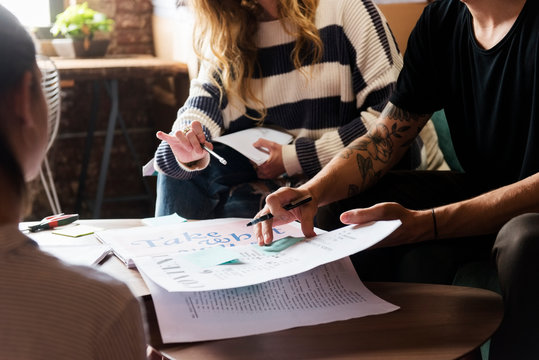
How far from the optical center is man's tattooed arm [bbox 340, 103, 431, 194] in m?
1.51

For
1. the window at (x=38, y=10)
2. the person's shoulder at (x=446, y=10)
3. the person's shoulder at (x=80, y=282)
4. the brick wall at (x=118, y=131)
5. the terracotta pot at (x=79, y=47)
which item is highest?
the person's shoulder at (x=446, y=10)

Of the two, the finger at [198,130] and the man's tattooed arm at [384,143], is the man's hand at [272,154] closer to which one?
the finger at [198,130]

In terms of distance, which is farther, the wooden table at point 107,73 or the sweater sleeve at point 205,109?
the wooden table at point 107,73

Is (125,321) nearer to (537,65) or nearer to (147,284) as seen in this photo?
(147,284)

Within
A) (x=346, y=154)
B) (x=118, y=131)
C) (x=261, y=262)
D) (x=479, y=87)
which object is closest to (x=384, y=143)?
(x=346, y=154)

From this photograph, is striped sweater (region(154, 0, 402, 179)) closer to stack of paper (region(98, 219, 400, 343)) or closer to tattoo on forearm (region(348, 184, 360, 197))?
tattoo on forearm (region(348, 184, 360, 197))

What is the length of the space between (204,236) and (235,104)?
84 cm

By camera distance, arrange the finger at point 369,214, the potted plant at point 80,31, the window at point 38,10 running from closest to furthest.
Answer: the finger at point 369,214 → the potted plant at point 80,31 → the window at point 38,10

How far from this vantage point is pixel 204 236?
123 centimetres

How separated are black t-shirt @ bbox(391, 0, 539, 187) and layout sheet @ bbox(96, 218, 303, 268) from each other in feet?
1.57

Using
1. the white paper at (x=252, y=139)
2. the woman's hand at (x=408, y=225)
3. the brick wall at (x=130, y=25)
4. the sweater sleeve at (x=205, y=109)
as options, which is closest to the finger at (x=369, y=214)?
the woman's hand at (x=408, y=225)

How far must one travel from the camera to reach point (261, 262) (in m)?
1.04

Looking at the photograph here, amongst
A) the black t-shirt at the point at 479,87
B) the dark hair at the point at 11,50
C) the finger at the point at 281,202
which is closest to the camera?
the dark hair at the point at 11,50

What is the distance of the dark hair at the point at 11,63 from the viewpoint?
55cm
